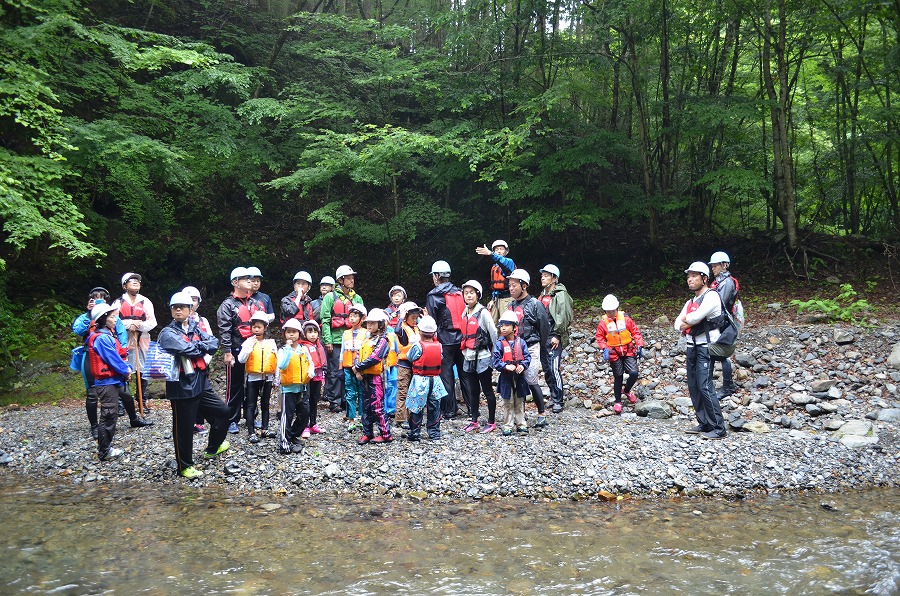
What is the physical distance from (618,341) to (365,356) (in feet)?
13.3

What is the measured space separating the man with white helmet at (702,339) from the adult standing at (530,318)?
6.15 feet

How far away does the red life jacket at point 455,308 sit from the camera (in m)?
8.59

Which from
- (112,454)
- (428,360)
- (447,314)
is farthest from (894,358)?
(112,454)

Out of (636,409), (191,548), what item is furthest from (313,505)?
(636,409)

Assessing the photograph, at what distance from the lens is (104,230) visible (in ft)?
49.5

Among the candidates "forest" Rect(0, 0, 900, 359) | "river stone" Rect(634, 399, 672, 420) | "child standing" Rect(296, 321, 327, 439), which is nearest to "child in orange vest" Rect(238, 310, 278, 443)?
"child standing" Rect(296, 321, 327, 439)

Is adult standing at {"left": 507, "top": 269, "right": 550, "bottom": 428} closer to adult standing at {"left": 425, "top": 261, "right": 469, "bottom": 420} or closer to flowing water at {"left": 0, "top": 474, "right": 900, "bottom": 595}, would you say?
adult standing at {"left": 425, "top": 261, "right": 469, "bottom": 420}

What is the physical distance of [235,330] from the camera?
8.26 meters

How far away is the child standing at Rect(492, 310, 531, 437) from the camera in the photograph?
7883mm

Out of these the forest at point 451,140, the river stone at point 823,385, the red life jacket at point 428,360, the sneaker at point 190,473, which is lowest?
the sneaker at point 190,473

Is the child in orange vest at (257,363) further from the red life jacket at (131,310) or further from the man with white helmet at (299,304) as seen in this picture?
the red life jacket at (131,310)

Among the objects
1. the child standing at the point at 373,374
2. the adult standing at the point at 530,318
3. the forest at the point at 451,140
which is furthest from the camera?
the forest at the point at 451,140

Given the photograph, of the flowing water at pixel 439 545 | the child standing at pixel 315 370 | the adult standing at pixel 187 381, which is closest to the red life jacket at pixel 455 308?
the child standing at pixel 315 370

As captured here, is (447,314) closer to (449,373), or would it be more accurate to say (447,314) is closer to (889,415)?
(449,373)
